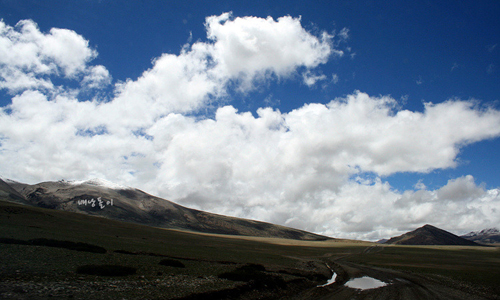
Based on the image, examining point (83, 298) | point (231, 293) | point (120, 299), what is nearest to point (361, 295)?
point (231, 293)

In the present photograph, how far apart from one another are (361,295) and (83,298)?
801 inches

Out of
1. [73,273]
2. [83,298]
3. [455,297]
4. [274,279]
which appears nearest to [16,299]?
[83,298]

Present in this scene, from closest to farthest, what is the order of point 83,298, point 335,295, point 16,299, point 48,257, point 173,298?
point 16,299 → point 83,298 → point 173,298 → point 335,295 → point 48,257

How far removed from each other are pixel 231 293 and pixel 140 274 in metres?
8.70

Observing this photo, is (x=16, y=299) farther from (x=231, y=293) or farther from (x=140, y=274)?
(x=231, y=293)

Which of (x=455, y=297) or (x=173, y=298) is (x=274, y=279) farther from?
(x=455, y=297)

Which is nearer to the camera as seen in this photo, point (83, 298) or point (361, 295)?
point (83, 298)

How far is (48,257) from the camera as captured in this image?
26.4m

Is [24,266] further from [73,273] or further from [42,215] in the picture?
[42,215]

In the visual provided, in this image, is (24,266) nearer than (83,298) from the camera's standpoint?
No

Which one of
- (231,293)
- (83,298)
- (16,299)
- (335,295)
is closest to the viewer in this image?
(16,299)

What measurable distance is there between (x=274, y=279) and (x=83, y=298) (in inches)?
665

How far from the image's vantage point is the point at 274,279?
87.0 ft

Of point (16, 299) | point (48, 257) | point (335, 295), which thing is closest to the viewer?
point (16, 299)
